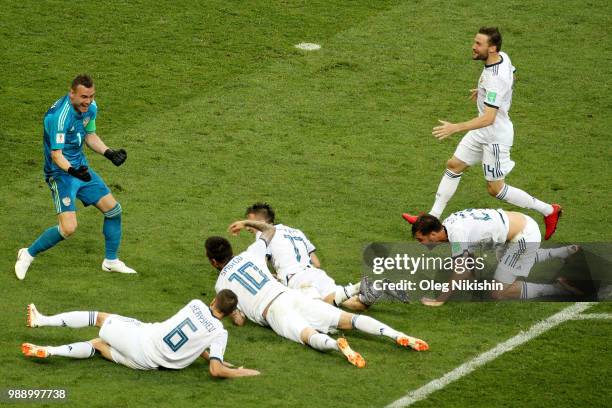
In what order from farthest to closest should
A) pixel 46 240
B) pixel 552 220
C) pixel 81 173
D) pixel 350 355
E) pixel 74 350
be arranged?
pixel 552 220, pixel 46 240, pixel 81 173, pixel 350 355, pixel 74 350

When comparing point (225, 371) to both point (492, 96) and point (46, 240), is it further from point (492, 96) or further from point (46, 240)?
point (492, 96)

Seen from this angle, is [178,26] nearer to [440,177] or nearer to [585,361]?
→ [440,177]

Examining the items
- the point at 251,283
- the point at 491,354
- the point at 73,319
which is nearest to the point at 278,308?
the point at 251,283

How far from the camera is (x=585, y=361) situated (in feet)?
33.2

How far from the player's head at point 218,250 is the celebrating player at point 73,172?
4.54ft

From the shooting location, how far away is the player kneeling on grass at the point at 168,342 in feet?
31.3

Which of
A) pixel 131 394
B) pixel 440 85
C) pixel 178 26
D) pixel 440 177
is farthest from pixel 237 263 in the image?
pixel 178 26

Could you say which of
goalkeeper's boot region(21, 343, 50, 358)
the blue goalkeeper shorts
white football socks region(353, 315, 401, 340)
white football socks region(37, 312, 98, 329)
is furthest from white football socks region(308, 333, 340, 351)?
the blue goalkeeper shorts

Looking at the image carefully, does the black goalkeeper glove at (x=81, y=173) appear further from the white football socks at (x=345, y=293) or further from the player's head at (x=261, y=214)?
the white football socks at (x=345, y=293)

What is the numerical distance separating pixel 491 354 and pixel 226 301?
2.35m

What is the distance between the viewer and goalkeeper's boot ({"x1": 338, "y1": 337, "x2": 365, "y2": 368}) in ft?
32.5

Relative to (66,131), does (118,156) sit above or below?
below

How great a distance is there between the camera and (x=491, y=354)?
10.2 metres

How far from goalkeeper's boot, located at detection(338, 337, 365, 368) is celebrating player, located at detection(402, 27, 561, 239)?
2.83 meters
